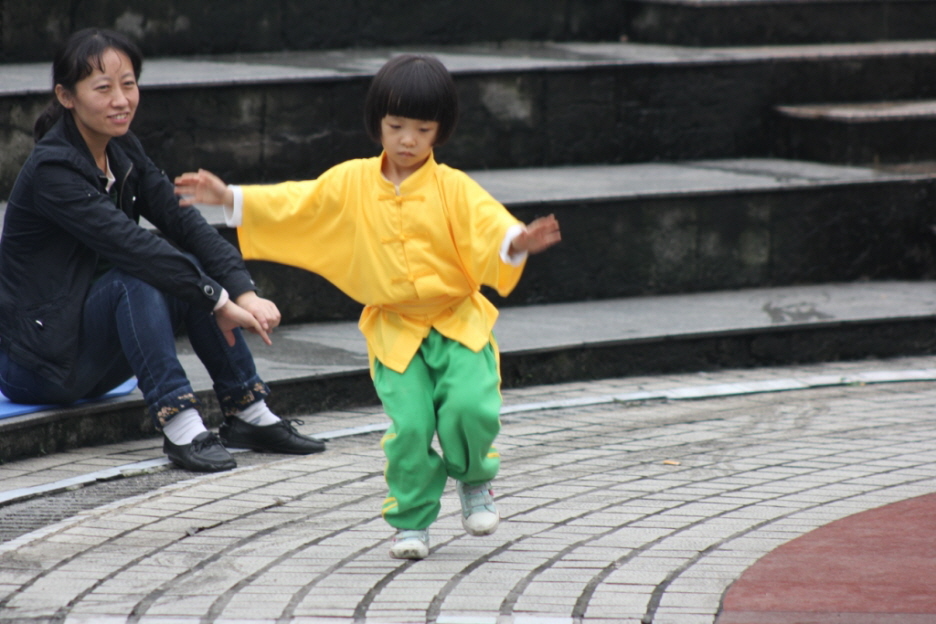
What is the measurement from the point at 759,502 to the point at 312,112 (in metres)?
3.74

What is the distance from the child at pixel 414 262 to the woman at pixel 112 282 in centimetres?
64

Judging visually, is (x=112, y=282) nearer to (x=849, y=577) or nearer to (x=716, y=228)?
(x=849, y=577)

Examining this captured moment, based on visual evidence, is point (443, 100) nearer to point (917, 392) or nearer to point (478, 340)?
point (478, 340)

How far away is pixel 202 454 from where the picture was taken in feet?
15.1

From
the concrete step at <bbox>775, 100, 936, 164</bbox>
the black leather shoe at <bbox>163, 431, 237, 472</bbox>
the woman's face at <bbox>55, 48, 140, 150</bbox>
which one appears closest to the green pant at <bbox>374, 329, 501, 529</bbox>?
the black leather shoe at <bbox>163, 431, 237, 472</bbox>

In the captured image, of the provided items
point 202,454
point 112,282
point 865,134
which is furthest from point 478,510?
point 865,134

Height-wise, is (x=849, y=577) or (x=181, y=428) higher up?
(x=181, y=428)

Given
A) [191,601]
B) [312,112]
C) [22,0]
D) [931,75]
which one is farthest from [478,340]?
[931,75]

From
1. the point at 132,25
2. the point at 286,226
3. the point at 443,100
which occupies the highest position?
the point at 132,25

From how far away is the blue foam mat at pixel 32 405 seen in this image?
15.4 feet

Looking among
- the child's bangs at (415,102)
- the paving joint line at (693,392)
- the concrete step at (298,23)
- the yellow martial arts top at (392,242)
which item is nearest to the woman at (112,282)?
the paving joint line at (693,392)

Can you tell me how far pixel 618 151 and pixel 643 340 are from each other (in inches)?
86.1

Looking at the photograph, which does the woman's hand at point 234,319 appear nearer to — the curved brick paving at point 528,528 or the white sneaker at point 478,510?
the curved brick paving at point 528,528

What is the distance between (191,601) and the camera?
11.0 feet
